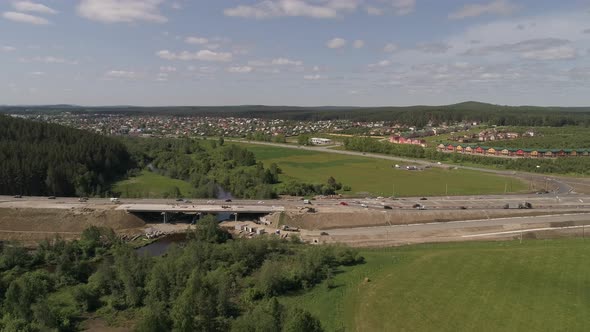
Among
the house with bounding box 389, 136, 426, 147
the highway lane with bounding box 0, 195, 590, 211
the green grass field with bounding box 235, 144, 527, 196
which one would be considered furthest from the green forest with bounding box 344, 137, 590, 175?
the highway lane with bounding box 0, 195, 590, 211

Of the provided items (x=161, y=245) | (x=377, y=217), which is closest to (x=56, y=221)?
(x=161, y=245)

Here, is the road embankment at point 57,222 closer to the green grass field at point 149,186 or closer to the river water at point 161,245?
the river water at point 161,245

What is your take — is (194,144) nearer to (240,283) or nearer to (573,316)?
(240,283)

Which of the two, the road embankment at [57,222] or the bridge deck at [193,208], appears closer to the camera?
the road embankment at [57,222]

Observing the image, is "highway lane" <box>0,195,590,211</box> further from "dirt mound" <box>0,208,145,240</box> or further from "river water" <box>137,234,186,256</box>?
"river water" <box>137,234,186,256</box>

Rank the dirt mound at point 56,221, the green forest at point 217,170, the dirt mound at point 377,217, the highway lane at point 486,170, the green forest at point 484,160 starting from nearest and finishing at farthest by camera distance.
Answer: the dirt mound at point 56,221 → the dirt mound at point 377,217 → the green forest at point 217,170 → the highway lane at point 486,170 → the green forest at point 484,160

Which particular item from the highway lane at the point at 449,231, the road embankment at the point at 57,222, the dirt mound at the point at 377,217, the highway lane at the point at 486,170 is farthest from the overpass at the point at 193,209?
the highway lane at the point at 486,170

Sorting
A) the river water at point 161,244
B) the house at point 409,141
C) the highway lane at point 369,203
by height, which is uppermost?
the house at point 409,141
